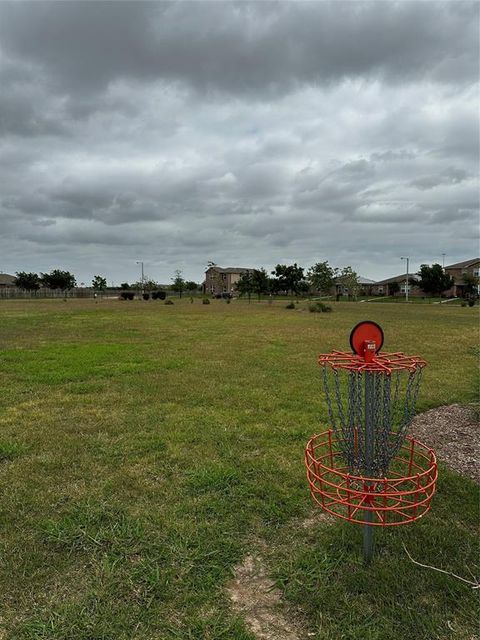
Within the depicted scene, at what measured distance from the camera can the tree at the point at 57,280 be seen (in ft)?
302

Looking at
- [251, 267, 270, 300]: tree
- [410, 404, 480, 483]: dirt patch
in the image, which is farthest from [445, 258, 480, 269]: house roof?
[410, 404, 480, 483]: dirt patch

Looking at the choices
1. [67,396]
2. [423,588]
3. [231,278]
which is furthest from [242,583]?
[231,278]

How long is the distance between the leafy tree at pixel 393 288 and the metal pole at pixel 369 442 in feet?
295

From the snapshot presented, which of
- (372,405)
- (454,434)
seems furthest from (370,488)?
(454,434)

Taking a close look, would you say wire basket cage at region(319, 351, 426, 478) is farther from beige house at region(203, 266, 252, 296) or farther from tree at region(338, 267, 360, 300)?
beige house at region(203, 266, 252, 296)

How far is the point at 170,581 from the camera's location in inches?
99.1

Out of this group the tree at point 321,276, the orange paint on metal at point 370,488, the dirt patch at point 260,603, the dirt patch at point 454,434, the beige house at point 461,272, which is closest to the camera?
the dirt patch at point 260,603

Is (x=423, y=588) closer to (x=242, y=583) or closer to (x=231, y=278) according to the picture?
(x=242, y=583)

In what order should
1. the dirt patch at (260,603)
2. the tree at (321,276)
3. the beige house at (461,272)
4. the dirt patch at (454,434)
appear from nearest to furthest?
the dirt patch at (260,603)
the dirt patch at (454,434)
the tree at (321,276)
the beige house at (461,272)

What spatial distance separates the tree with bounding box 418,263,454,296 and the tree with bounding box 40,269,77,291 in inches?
2886

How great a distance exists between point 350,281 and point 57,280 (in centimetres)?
6314

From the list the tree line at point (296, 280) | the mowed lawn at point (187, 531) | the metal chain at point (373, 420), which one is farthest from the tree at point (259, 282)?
the metal chain at point (373, 420)

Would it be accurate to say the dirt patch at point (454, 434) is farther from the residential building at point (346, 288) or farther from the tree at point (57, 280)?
the tree at point (57, 280)

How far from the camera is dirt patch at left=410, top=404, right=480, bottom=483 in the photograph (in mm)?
4230
